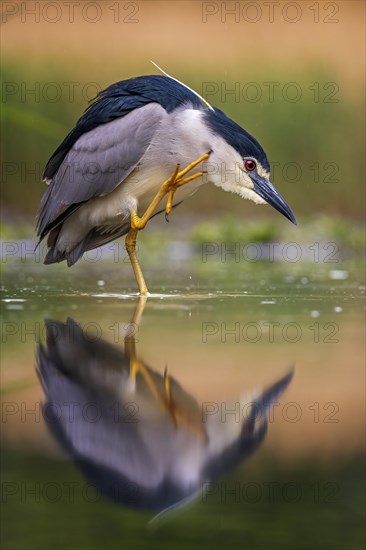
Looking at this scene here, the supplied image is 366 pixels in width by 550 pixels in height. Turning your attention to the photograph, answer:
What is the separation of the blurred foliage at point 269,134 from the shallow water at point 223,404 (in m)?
4.36

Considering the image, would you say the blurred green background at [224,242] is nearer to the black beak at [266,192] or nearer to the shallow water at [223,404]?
the shallow water at [223,404]

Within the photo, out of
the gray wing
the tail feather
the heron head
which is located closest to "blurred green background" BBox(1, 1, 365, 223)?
the tail feather

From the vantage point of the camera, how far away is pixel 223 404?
2846 millimetres

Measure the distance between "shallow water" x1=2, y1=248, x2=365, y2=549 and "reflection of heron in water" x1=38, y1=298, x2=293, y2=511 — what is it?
0.12 ft

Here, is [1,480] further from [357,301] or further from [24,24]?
[24,24]

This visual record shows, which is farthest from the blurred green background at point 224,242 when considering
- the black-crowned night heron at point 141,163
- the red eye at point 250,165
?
the red eye at point 250,165

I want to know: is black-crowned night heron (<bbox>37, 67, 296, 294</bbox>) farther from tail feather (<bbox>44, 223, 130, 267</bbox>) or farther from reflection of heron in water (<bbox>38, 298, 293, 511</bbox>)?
reflection of heron in water (<bbox>38, 298, 293, 511</bbox>)

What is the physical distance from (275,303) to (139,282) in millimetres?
741

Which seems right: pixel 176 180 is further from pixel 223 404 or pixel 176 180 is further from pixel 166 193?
pixel 223 404

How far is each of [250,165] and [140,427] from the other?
3389mm

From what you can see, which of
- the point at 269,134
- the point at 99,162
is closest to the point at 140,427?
the point at 99,162

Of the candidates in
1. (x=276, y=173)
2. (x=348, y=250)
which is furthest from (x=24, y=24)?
(x=348, y=250)

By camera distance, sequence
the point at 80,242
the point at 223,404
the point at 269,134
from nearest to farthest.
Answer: the point at 223,404 < the point at 80,242 < the point at 269,134

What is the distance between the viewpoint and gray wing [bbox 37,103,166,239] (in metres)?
5.76
